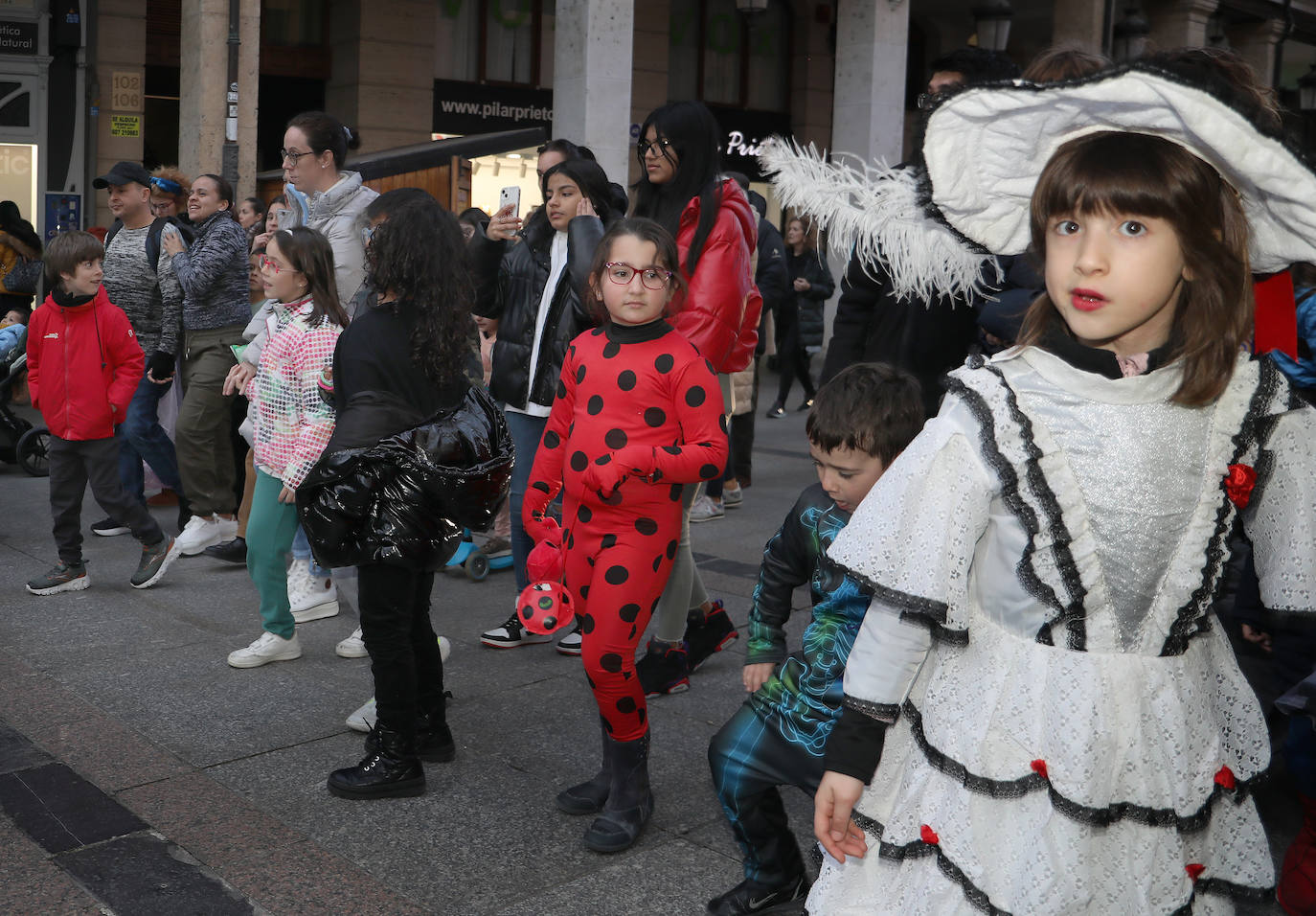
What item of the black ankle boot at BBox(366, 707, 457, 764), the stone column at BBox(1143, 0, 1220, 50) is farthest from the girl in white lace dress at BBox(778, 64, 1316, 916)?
the stone column at BBox(1143, 0, 1220, 50)

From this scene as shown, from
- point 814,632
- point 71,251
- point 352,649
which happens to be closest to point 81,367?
point 71,251

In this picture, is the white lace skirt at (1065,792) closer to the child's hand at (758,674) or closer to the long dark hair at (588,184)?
the child's hand at (758,674)

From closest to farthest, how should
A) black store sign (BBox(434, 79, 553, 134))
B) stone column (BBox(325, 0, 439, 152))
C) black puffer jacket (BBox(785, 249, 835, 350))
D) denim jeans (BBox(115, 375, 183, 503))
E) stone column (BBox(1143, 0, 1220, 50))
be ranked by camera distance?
denim jeans (BBox(115, 375, 183, 503))
black puffer jacket (BBox(785, 249, 835, 350))
stone column (BBox(325, 0, 439, 152))
black store sign (BBox(434, 79, 553, 134))
stone column (BBox(1143, 0, 1220, 50))

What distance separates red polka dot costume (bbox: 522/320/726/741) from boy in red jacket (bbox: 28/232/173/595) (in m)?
3.41

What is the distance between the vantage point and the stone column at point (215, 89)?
40.2 feet

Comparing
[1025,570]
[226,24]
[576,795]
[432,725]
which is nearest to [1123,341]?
[1025,570]

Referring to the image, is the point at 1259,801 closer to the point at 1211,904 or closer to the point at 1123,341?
the point at 1211,904

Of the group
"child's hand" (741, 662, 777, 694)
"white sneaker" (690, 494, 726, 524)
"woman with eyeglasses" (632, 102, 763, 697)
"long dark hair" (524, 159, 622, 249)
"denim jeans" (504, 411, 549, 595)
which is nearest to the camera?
"child's hand" (741, 662, 777, 694)

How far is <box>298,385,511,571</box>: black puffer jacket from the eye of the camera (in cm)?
373

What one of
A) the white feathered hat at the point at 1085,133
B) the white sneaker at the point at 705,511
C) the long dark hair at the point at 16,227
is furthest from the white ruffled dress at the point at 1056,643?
the long dark hair at the point at 16,227

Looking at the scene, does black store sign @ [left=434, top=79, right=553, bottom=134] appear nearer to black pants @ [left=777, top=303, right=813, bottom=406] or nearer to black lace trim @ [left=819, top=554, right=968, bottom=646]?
black pants @ [left=777, top=303, right=813, bottom=406]

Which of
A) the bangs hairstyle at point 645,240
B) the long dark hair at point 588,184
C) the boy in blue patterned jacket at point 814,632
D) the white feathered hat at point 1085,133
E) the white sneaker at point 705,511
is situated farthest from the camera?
the white sneaker at point 705,511

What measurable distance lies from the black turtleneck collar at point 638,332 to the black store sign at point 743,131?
16.4m

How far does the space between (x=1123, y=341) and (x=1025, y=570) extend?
0.39 meters
